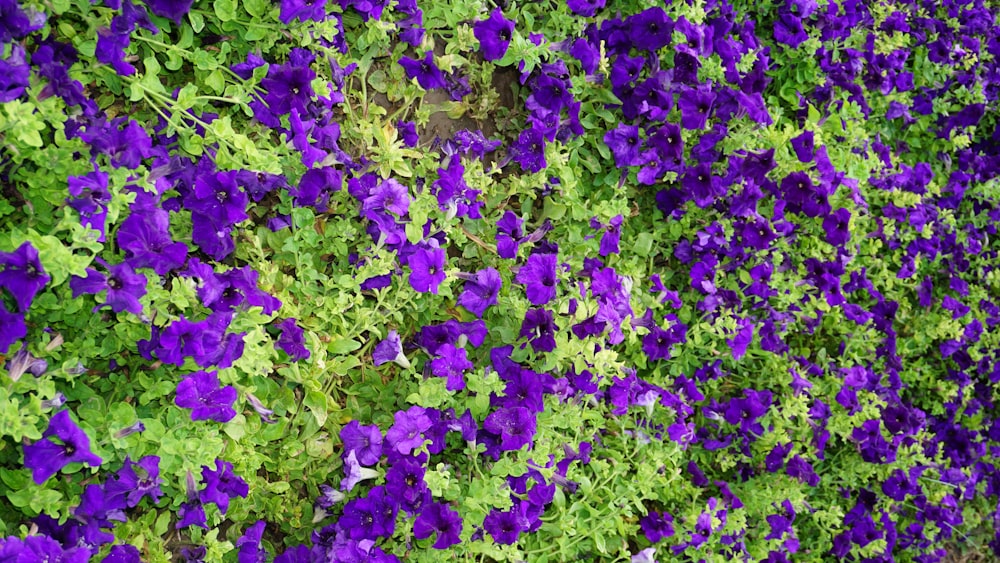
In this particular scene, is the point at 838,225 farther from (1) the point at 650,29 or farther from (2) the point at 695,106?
(1) the point at 650,29

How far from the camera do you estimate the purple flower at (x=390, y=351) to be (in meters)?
2.50

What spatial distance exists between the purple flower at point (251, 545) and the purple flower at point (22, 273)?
0.93m

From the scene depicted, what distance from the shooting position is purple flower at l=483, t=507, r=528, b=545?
8.25ft

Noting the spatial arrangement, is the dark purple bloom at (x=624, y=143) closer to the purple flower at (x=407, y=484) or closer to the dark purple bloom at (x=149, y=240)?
the purple flower at (x=407, y=484)

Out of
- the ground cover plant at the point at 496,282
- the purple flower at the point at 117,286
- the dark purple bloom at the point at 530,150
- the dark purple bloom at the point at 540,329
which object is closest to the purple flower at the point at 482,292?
the ground cover plant at the point at 496,282

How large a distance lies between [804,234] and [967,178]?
1.30 metres

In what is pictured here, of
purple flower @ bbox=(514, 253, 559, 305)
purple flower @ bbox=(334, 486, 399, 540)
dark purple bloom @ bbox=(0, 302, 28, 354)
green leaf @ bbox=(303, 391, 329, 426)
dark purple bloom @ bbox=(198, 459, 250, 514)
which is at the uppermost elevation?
purple flower @ bbox=(514, 253, 559, 305)

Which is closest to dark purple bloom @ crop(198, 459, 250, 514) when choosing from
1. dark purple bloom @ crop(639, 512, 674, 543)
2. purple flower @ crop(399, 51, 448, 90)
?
purple flower @ crop(399, 51, 448, 90)

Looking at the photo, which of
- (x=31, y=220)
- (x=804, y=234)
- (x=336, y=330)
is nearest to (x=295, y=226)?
(x=336, y=330)

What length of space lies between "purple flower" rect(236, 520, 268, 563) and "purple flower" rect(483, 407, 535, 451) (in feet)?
2.58

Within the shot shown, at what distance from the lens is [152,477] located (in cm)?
205

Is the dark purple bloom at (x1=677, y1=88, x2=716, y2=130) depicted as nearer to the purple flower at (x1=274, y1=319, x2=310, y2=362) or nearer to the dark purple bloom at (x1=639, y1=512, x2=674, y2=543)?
the dark purple bloom at (x1=639, y1=512, x2=674, y2=543)

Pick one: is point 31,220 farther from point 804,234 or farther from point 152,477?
point 804,234

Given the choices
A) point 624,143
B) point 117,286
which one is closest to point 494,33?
point 624,143
